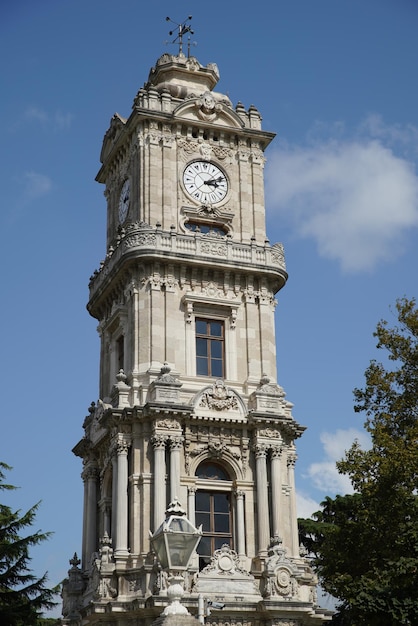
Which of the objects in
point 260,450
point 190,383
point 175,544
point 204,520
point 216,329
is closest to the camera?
point 175,544

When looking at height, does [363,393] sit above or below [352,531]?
above

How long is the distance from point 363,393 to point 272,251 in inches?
432

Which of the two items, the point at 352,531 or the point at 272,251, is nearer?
the point at 352,531

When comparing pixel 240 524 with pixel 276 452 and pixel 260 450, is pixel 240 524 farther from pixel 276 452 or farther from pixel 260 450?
pixel 276 452

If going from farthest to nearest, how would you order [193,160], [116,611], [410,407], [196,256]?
1. [193,160]
2. [196,256]
3. [116,611]
4. [410,407]

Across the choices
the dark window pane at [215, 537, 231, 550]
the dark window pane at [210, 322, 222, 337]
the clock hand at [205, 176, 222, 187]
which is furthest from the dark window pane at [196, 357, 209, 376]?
the clock hand at [205, 176, 222, 187]

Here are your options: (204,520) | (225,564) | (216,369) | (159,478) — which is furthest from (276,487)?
(216,369)

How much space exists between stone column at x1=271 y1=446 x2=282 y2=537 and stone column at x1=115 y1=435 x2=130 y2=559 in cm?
549

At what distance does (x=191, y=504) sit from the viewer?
3578 centimetres

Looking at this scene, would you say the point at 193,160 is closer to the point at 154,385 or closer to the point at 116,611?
the point at 154,385

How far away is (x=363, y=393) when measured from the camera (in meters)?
31.7

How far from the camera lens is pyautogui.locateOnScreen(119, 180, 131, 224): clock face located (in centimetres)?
4312

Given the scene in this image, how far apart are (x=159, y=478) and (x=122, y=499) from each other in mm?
1639

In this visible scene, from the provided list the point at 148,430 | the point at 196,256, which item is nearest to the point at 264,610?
the point at 148,430
